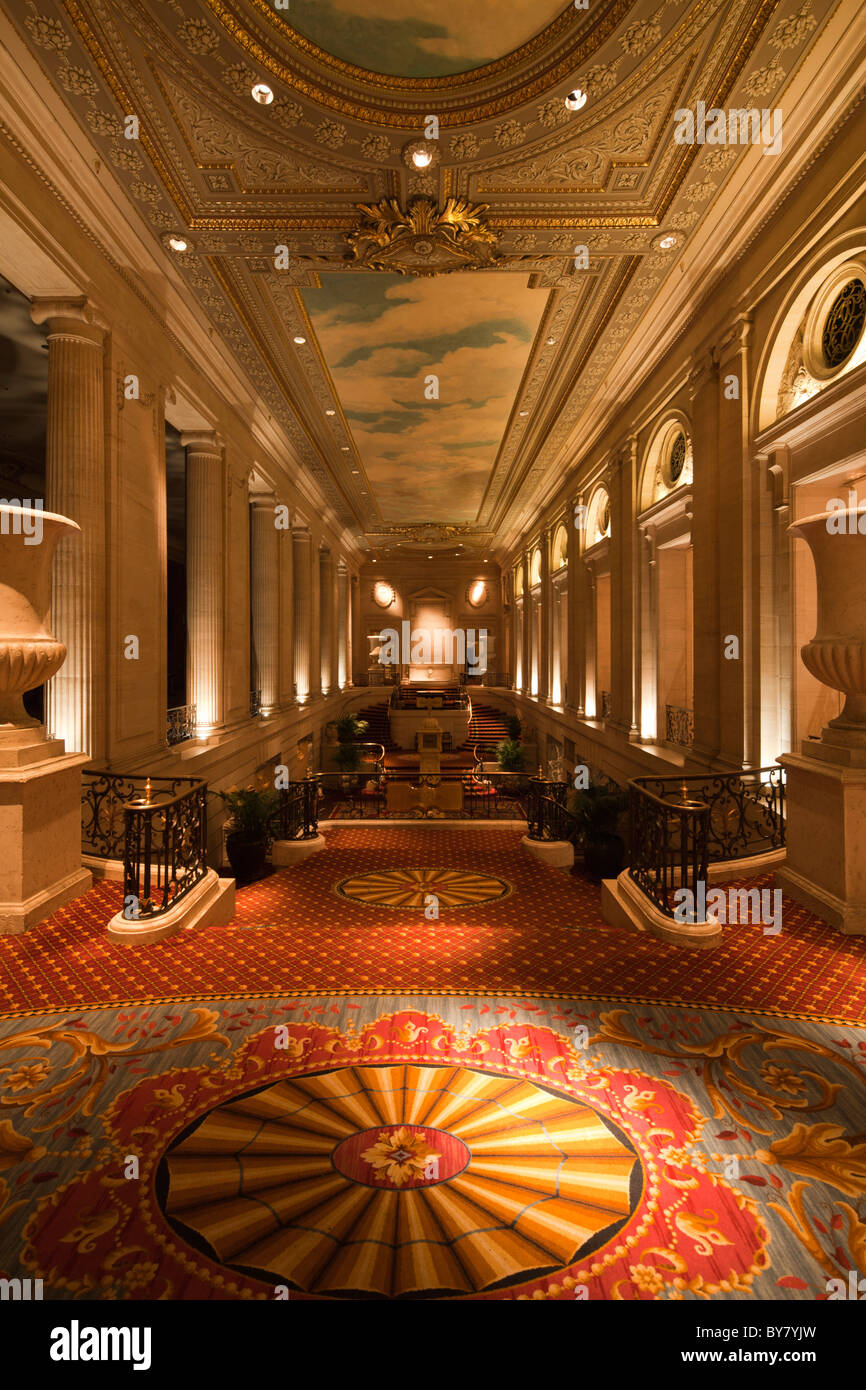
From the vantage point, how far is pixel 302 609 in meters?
18.2

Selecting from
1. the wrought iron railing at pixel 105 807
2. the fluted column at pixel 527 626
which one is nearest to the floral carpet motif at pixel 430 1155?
the wrought iron railing at pixel 105 807

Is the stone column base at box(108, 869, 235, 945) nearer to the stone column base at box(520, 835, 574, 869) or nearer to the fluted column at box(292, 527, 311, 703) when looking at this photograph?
the stone column base at box(520, 835, 574, 869)

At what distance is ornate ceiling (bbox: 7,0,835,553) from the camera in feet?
16.1

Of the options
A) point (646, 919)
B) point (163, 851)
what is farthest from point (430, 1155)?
point (163, 851)

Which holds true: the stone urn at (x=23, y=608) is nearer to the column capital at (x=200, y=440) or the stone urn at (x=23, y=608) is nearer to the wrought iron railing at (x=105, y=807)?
the wrought iron railing at (x=105, y=807)

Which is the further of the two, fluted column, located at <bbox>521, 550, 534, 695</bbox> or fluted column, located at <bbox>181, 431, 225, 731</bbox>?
fluted column, located at <bbox>521, 550, 534, 695</bbox>

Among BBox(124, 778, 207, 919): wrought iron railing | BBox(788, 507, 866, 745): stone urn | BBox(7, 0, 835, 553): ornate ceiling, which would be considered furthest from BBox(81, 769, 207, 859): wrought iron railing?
BBox(7, 0, 835, 553): ornate ceiling

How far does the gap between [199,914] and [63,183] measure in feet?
19.8

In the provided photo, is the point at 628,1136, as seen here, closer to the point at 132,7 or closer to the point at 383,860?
the point at 383,860

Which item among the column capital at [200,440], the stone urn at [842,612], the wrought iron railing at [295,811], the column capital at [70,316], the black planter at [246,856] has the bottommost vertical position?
the black planter at [246,856]

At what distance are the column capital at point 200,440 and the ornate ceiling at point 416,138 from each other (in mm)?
1204

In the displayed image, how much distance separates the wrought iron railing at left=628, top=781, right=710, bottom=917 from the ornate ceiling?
5324mm

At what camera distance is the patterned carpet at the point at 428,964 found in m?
3.55

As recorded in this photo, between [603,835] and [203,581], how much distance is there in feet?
22.7
